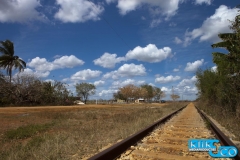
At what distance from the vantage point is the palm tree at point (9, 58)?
164ft

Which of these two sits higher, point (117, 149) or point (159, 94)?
point (159, 94)

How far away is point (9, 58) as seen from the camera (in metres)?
50.6

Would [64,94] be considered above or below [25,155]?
above

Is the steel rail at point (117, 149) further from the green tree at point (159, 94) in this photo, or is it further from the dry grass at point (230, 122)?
the green tree at point (159, 94)

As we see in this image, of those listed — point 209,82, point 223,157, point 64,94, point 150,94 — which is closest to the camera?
point 223,157

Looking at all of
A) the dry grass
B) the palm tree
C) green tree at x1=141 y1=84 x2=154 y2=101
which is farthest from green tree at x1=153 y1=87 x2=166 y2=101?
the dry grass

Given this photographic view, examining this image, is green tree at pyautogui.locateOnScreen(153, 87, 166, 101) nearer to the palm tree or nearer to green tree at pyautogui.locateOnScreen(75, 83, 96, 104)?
green tree at pyautogui.locateOnScreen(75, 83, 96, 104)

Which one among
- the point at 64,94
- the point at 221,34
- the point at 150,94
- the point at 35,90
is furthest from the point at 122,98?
the point at 221,34

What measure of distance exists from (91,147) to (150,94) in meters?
129

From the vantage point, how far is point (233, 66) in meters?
10.8

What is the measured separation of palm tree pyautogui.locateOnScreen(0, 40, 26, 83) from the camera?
50031mm

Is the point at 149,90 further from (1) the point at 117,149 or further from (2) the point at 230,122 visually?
(1) the point at 117,149

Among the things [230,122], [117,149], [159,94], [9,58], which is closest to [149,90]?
[159,94]

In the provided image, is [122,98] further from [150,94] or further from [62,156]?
[62,156]
